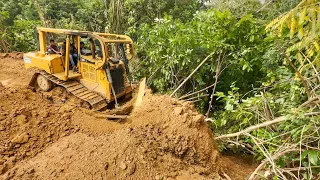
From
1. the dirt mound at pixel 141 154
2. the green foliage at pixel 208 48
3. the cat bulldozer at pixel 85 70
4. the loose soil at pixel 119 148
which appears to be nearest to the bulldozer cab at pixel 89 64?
the cat bulldozer at pixel 85 70

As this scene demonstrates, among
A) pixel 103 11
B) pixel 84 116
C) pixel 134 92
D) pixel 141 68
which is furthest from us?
pixel 103 11

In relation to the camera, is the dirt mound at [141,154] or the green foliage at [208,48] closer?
the dirt mound at [141,154]

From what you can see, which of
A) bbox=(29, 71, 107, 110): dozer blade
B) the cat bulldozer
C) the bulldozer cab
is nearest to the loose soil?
bbox=(29, 71, 107, 110): dozer blade

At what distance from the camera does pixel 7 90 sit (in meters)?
6.51

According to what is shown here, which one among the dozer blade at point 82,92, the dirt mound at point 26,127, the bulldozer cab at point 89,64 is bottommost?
the dirt mound at point 26,127

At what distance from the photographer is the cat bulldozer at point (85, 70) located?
237 inches

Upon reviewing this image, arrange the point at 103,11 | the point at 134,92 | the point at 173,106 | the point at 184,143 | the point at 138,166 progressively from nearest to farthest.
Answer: the point at 138,166, the point at 184,143, the point at 173,106, the point at 134,92, the point at 103,11

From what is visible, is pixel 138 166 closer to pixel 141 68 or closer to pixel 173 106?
pixel 173 106

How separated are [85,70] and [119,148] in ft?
11.6

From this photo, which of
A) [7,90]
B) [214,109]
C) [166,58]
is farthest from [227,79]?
[7,90]

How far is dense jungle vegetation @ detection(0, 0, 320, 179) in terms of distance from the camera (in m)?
2.80

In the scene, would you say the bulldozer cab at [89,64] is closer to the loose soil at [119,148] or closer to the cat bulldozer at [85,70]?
the cat bulldozer at [85,70]

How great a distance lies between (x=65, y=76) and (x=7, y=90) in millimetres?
1759

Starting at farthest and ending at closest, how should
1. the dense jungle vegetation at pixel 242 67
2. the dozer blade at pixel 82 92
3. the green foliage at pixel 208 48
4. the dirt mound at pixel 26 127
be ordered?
1. the dozer blade at pixel 82 92
2. the green foliage at pixel 208 48
3. the dirt mound at pixel 26 127
4. the dense jungle vegetation at pixel 242 67
